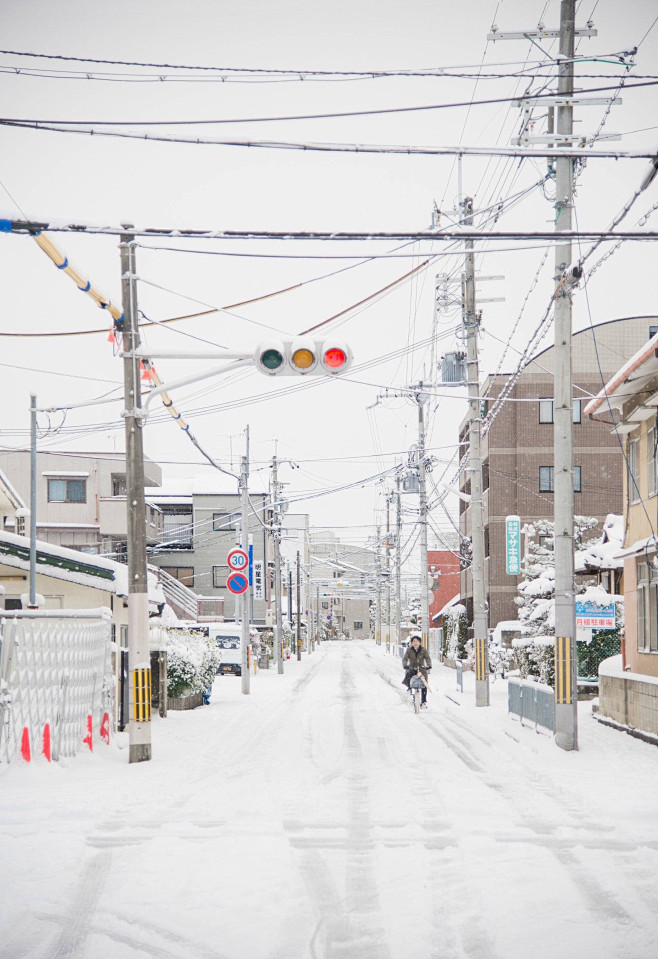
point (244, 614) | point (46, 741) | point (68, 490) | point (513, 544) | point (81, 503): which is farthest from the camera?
point (68, 490)

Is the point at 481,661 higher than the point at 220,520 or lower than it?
lower

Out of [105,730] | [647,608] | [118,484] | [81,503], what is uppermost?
[118,484]

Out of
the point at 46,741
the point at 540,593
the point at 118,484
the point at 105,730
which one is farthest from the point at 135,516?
the point at 118,484

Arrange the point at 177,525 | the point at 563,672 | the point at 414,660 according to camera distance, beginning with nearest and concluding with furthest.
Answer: the point at 563,672 → the point at 414,660 → the point at 177,525

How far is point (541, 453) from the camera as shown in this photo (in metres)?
52.0

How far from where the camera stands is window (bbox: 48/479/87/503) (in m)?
48.8

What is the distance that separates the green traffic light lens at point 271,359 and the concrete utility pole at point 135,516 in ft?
12.7

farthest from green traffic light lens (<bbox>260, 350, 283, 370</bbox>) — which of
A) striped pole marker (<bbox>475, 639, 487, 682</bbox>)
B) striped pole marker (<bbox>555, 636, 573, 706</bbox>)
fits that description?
striped pole marker (<bbox>475, 639, 487, 682</bbox>)

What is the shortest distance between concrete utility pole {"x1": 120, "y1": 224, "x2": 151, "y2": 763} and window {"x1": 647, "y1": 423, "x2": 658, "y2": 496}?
1045 cm

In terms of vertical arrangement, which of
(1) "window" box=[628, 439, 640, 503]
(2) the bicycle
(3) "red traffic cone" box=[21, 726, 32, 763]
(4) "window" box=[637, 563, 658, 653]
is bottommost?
(2) the bicycle

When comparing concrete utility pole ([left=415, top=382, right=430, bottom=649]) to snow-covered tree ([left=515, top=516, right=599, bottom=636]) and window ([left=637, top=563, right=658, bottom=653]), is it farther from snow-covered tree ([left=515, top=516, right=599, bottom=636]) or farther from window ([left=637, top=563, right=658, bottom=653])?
window ([left=637, top=563, right=658, bottom=653])

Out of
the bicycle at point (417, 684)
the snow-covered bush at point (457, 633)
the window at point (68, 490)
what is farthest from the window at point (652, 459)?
the snow-covered bush at point (457, 633)

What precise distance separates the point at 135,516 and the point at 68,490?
35055mm

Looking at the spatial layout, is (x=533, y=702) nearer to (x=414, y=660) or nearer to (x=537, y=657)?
(x=414, y=660)
